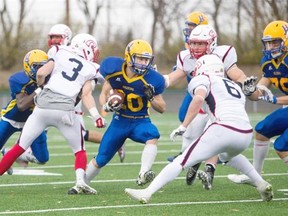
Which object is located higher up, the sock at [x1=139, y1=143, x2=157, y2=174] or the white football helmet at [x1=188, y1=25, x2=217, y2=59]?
the white football helmet at [x1=188, y1=25, x2=217, y2=59]

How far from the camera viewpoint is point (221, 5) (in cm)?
3128

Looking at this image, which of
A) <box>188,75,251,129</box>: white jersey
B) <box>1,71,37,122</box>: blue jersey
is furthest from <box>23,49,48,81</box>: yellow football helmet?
<box>188,75,251,129</box>: white jersey

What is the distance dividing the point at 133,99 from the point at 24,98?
128 cm

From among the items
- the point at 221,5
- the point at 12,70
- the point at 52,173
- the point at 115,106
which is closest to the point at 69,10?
the point at 12,70

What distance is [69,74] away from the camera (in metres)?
7.78

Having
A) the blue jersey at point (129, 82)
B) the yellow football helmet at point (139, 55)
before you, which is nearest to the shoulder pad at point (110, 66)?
the blue jersey at point (129, 82)

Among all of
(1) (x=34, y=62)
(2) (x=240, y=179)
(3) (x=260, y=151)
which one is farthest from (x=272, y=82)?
(1) (x=34, y=62)

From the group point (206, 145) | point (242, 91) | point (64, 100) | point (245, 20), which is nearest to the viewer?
point (206, 145)

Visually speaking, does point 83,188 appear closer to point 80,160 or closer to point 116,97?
point 80,160

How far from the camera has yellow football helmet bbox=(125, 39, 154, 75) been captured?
7527mm

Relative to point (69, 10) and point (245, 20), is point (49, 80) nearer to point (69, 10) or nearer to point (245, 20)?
point (245, 20)

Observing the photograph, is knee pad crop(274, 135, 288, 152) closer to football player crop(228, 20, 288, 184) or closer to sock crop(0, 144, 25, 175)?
football player crop(228, 20, 288, 184)

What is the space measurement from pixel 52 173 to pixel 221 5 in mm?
22450

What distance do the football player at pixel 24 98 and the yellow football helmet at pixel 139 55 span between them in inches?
42.2
